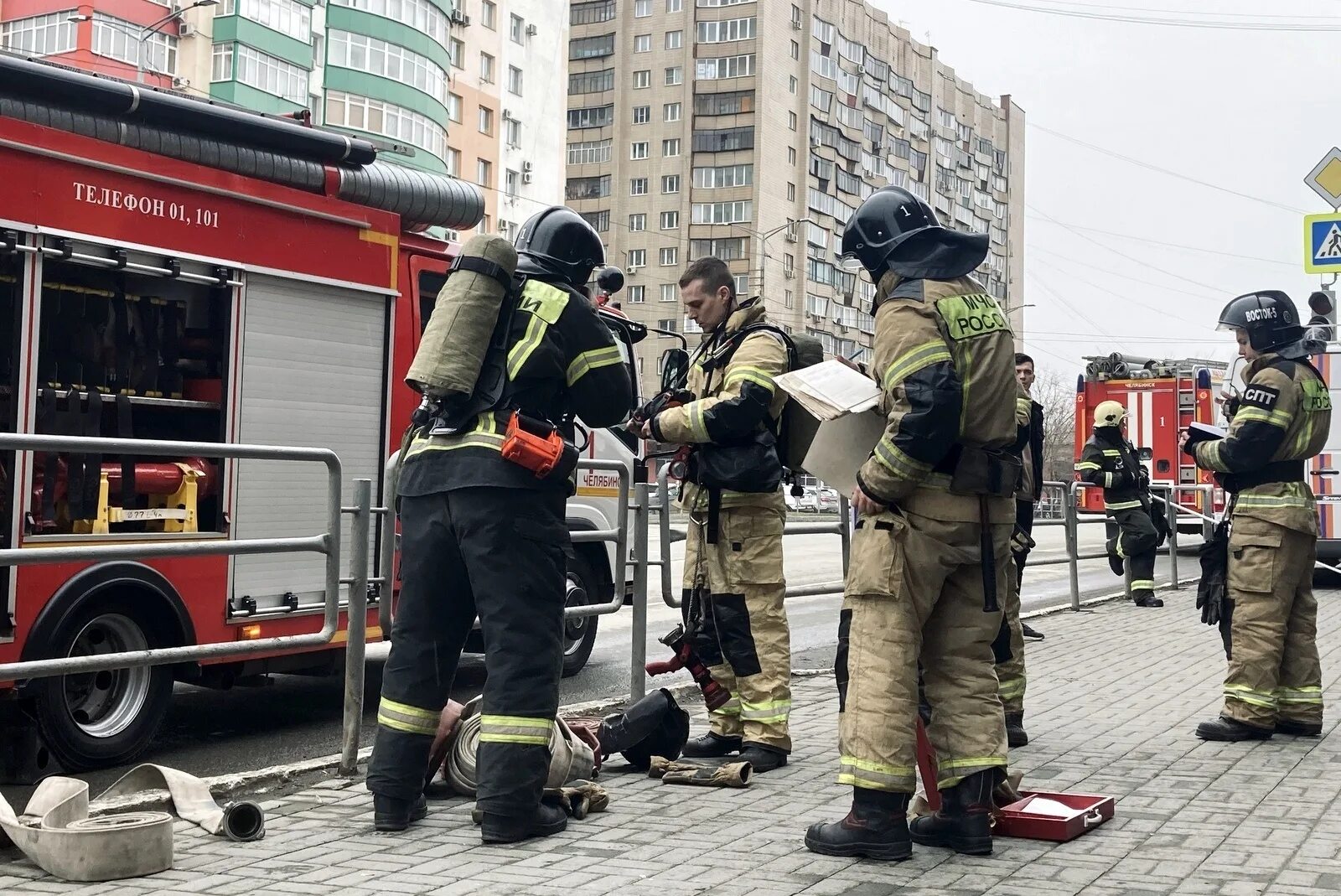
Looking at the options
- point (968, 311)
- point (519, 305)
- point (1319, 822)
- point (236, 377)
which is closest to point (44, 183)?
point (236, 377)

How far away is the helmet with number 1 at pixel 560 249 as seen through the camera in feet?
16.9

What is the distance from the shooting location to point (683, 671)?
9344 millimetres

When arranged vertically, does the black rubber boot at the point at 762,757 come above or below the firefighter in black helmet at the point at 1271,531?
below

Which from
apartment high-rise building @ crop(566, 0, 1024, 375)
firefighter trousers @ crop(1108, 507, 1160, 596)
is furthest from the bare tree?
firefighter trousers @ crop(1108, 507, 1160, 596)

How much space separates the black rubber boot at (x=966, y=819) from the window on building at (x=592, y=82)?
8103cm

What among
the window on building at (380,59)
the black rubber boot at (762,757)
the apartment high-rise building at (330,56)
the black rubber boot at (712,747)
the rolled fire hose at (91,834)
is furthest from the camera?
the window on building at (380,59)

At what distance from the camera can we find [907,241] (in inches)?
195

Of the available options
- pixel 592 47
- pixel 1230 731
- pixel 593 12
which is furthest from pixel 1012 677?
pixel 593 12

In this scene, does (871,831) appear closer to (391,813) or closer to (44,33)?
(391,813)

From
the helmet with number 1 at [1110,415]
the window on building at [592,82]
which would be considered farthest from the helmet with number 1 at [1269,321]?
the window on building at [592,82]

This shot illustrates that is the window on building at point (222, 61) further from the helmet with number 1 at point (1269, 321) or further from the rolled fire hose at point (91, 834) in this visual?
the rolled fire hose at point (91, 834)

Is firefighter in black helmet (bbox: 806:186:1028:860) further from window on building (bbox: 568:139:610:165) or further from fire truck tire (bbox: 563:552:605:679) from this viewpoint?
window on building (bbox: 568:139:610:165)

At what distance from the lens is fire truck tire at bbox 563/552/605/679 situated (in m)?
8.74

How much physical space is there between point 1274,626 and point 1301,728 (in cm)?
48
